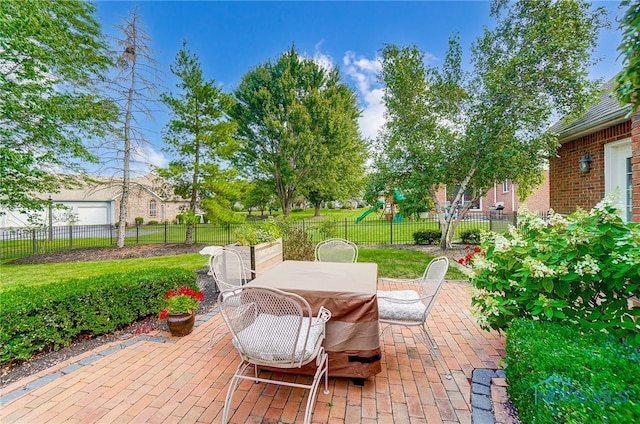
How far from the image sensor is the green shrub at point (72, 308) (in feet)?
8.45

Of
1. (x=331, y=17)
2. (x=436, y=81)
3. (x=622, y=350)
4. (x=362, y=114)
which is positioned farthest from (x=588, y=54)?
(x=362, y=114)

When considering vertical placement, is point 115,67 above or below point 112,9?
below

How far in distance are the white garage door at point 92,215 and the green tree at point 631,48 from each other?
91.2 feet

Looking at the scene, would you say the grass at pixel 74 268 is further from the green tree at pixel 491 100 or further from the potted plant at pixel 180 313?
the green tree at pixel 491 100

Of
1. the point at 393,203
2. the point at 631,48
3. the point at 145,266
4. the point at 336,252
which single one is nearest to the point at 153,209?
the point at 145,266

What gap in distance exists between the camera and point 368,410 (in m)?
2.04

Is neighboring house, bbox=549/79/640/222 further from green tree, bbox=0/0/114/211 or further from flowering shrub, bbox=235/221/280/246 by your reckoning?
green tree, bbox=0/0/114/211

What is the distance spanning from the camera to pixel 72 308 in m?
2.95

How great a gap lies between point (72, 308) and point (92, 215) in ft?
79.6

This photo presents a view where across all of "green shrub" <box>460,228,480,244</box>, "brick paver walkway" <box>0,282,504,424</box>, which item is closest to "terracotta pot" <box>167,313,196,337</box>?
"brick paver walkway" <box>0,282,504,424</box>

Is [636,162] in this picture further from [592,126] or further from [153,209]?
[153,209]

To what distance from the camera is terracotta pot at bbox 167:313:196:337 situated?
10.6ft

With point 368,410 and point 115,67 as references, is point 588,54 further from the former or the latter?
point 115,67

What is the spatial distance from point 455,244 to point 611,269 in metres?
8.55
